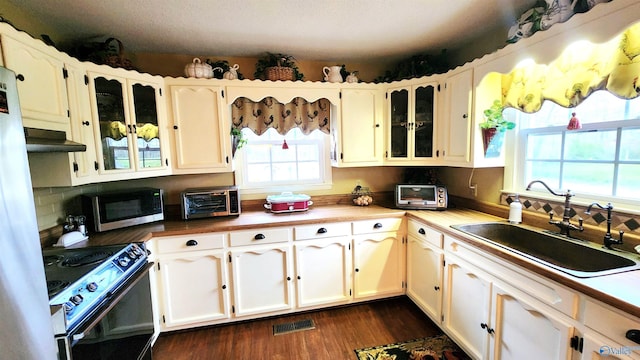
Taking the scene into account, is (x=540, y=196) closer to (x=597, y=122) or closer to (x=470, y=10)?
(x=597, y=122)

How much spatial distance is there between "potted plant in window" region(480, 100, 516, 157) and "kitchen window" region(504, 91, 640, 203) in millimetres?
133

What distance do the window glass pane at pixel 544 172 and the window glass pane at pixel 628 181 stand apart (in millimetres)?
326

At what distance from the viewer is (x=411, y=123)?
2.55 m

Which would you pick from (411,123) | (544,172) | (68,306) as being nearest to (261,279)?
(68,306)

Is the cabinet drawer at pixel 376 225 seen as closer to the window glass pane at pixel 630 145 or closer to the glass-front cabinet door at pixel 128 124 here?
the window glass pane at pixel 630 145

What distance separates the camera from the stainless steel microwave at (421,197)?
8.00 feet

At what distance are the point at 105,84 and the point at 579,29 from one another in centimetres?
286

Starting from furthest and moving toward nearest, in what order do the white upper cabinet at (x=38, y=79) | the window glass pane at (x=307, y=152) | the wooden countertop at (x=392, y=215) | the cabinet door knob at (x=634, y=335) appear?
the window glass pane at (x=307, y=152) → the white upper cabinet at (x=38, y=79) → the wooden countertop at (x=392, y=215) → the cabinet door knob at (x=634, y=335)

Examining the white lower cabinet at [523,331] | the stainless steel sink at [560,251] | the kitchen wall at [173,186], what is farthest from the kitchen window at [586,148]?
the kitchen wall at [173,186]

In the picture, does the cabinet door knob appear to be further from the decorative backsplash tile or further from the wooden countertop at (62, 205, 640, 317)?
the decorative backsplash tile

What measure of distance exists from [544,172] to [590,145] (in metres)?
0.32

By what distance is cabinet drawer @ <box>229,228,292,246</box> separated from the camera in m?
2.16

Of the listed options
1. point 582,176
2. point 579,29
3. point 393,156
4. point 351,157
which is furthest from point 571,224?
point 351,157

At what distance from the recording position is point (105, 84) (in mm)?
1946
